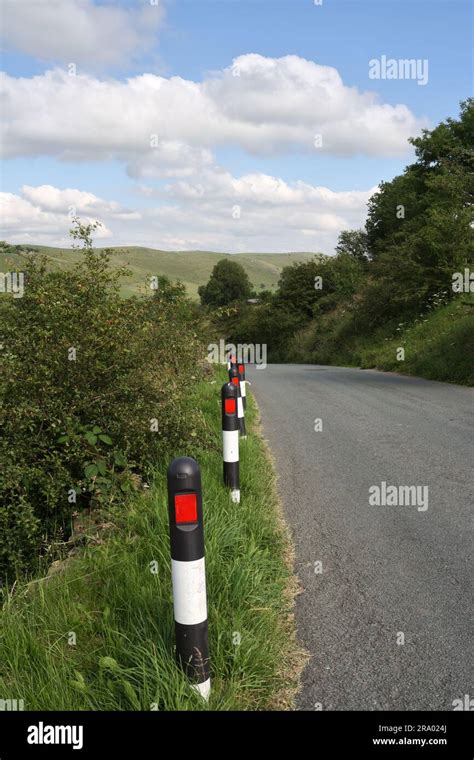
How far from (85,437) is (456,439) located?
543cm

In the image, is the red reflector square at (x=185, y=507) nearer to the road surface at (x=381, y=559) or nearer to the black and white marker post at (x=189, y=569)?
the black and white marker post at (x=189, y=569)

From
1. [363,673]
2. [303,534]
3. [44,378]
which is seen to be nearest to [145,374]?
[44,378]

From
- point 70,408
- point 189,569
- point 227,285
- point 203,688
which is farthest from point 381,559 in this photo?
point 227,285

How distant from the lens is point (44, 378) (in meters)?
6.12

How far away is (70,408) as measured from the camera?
20.0 feet

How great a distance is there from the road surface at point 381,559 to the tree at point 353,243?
2173 inches

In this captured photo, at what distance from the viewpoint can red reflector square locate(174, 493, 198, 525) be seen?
2.72m

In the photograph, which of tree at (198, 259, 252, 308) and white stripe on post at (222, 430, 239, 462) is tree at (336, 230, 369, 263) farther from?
white stripe on post at (222, 430, 239, 462)

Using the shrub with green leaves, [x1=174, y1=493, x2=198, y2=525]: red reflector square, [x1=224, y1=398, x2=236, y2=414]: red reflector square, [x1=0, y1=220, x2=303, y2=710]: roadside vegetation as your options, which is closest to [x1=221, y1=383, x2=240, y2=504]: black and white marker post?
[x1=224, y1=398, x2=236, y2=414]: red reflector square

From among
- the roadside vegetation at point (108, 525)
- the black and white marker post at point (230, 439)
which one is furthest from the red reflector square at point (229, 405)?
the roadside vegetation at point (108, 525)

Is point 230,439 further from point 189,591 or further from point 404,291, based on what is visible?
point 404,291

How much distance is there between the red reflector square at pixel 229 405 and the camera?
18.1 ft
